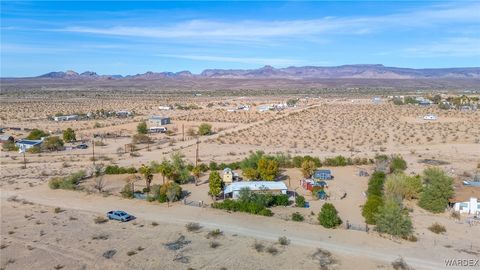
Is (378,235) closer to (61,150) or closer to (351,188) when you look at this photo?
(351,188)

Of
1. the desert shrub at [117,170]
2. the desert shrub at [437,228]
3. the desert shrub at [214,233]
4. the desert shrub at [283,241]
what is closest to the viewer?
the desert shrub at [283,241]

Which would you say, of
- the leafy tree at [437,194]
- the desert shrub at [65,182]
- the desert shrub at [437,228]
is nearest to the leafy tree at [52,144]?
the desert shrub at [65,182]

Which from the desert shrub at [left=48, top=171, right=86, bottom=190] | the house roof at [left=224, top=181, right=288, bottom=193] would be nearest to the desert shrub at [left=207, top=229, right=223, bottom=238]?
the house roof at [left=224, top=181, right=288, bottom=193]

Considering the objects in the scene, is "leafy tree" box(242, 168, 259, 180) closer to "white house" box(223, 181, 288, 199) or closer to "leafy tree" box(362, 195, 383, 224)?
"white house" box(223, 181, 288, 199)

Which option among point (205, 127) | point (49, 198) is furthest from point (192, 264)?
point (205, 127)

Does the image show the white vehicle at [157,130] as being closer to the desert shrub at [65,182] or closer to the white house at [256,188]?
the desert shrub at [65,182]
